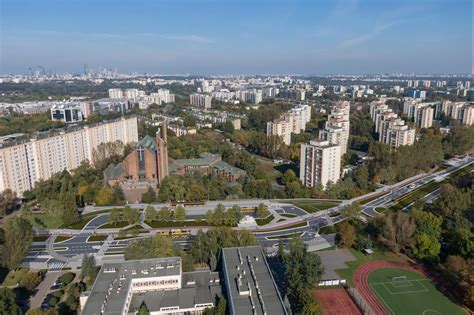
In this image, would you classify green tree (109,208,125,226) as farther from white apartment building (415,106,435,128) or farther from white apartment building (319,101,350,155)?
white apartment building (415,106,435,128)

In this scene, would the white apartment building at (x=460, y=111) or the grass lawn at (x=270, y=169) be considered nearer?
the grass lawn at (x=270, y=169)

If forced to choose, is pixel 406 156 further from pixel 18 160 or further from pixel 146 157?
pixel 18 160

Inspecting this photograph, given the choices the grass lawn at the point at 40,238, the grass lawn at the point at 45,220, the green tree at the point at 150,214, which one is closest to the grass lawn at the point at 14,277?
the grass lawn at the point at 40,238

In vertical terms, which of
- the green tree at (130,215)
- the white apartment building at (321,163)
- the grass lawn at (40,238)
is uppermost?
the white apartment building at (321,163)

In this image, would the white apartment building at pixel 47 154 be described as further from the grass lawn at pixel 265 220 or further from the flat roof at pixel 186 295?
the grass lawn at pixel 265 220

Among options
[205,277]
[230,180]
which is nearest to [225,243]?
[205,277]

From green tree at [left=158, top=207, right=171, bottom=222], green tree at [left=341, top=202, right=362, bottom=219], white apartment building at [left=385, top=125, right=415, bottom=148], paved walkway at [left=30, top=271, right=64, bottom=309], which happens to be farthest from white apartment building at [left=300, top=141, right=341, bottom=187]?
paved walkway at [left=30, top=271, right=64, bottom=309]

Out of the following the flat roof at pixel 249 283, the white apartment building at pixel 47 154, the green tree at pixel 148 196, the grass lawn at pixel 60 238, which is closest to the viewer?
the flat roof at pixel 249 283
